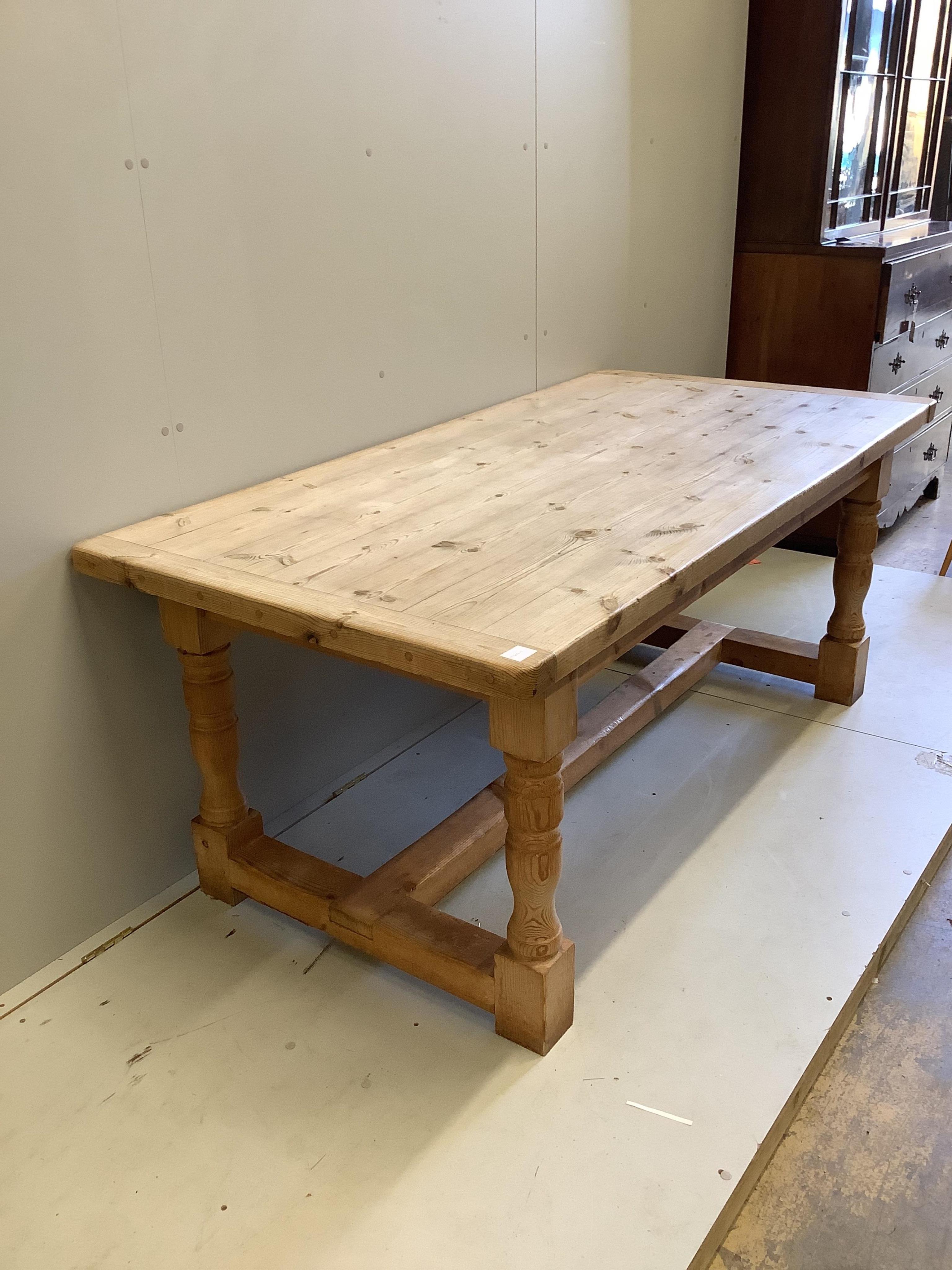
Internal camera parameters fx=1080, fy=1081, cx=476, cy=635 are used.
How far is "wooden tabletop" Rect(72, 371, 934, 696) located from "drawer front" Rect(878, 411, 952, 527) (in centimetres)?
114

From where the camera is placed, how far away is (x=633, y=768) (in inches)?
95.6

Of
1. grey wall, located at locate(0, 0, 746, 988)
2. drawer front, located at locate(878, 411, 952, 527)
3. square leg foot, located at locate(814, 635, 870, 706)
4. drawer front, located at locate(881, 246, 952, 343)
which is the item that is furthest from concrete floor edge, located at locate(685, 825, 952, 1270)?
drawer front, located at locate(881, 246, 952, 343)

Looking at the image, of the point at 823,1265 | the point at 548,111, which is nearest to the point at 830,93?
the point at 548,111

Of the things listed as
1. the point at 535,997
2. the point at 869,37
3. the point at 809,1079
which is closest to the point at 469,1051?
the point at 535,997

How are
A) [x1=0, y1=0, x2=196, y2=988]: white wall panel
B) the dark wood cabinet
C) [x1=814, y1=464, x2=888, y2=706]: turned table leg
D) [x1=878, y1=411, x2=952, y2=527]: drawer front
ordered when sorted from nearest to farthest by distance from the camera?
1. [x1=0, y1=0, x2=196, y2=988]: white wall panel
2. [x1=814, y1=464, x2=888, y2=706]: turned table leg
3. the dark wood cabinet
4. [x1=878, y1=411, x2=952, y2=527]: drawer front

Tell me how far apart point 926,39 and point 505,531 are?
3144mm

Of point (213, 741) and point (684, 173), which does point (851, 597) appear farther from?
point (213, 741)

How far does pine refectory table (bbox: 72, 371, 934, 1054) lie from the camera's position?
146 cm

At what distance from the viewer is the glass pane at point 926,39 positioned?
12.1ft

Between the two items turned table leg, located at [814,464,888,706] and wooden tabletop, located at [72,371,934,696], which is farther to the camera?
turned table leg, located at [814,464,888,706]

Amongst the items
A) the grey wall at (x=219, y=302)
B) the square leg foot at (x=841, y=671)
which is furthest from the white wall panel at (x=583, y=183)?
the square leg foot at (x=841, y=671)

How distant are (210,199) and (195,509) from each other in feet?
1.73

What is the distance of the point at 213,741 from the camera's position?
6.23 feet

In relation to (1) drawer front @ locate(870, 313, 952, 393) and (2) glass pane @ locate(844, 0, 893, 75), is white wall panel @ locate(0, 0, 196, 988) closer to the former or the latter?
(1) drawer front @ locate(870, 313, 952, 393)
